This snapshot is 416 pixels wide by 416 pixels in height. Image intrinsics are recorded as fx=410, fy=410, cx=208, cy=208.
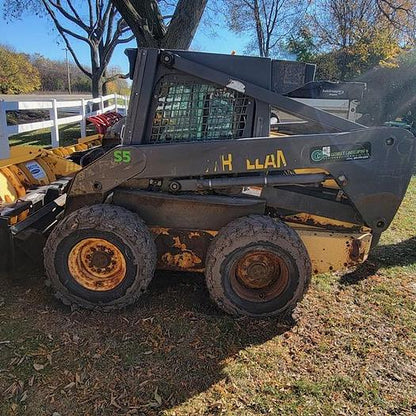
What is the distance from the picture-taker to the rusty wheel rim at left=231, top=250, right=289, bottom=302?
3480mm

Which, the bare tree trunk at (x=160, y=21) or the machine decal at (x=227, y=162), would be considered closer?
the machine decal at (x=227, y=162)

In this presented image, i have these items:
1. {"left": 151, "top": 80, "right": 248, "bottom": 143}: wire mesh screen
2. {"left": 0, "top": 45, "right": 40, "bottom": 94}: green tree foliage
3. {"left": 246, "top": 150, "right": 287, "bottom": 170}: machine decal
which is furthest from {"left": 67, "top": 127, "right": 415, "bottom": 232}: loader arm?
{"left": 0, "top": 45, "right": 40, "bottom": 94}: green tree foliage

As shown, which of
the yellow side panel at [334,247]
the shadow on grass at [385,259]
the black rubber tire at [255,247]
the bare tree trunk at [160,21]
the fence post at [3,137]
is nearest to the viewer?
the black rubber tire at [255,247]

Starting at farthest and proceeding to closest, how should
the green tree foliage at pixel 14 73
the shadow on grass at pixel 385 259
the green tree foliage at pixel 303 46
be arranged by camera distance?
the green tree foliage at pixel 14 73 → the green tree foliage at pixel 303 46 → the shadow on grass at pixel 385 259

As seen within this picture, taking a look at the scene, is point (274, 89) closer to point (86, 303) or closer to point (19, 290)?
point (86, 303)

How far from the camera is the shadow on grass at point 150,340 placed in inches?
108

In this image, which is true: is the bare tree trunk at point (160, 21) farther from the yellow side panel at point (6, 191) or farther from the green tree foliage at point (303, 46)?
the green tree foliage at point (303, 46)

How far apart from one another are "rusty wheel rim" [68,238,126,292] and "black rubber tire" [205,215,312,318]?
0.79m

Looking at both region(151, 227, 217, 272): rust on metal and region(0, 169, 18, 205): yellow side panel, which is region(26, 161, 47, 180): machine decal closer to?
region(0, 169, 18, 205): yellow side panel

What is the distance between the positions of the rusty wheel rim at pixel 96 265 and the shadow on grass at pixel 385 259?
2.35 m

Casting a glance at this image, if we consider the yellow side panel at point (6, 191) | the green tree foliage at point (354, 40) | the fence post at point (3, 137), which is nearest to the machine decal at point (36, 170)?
the yellow side panel at point (6, 191)

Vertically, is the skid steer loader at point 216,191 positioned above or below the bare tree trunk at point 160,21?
below

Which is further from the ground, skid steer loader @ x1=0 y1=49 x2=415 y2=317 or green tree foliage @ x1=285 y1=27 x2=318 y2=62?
green tree foliage @ x1=285 y1=27 x2=318 y2=62

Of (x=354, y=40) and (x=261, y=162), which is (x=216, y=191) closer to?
(x=261, y=162)
